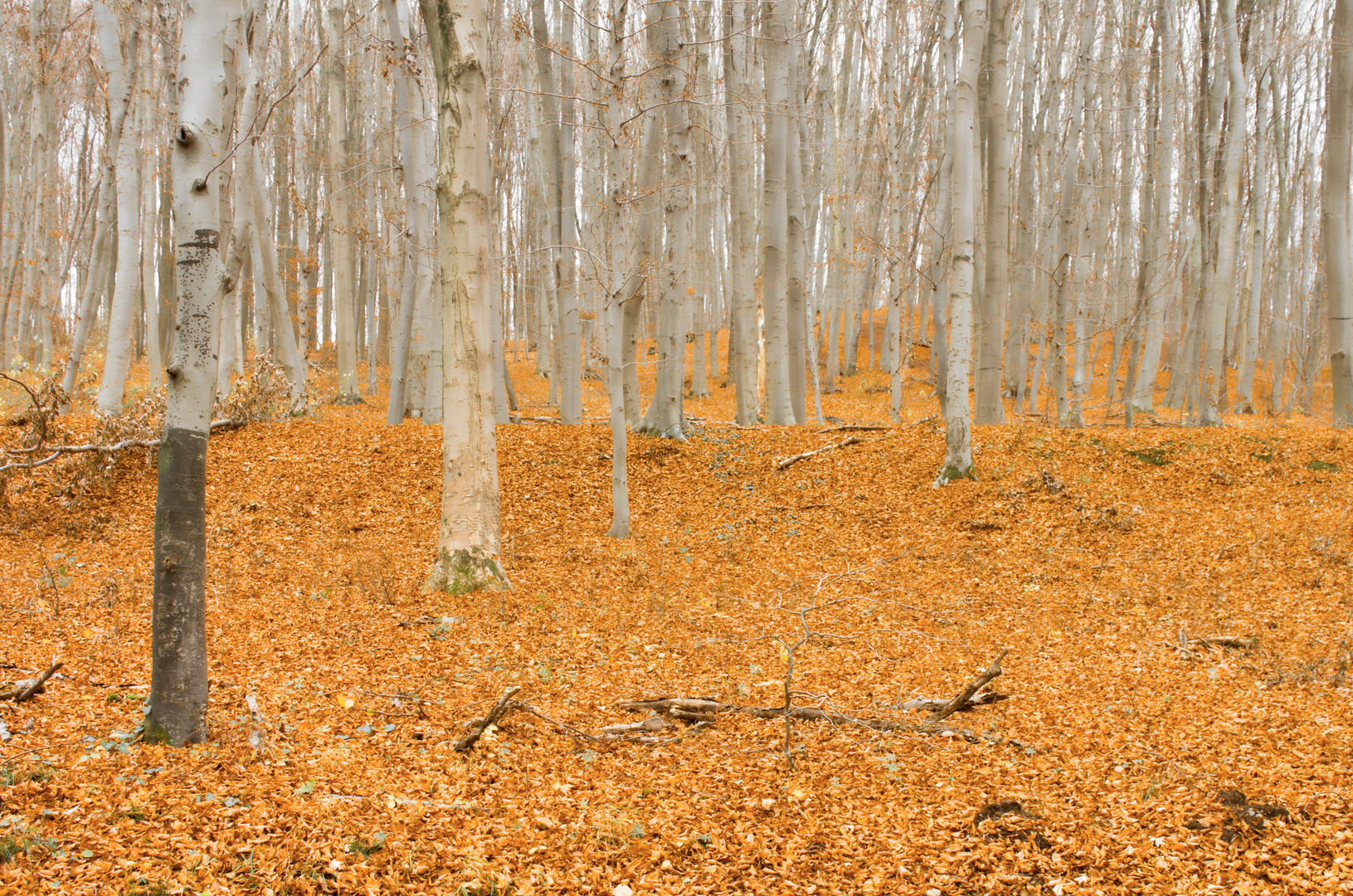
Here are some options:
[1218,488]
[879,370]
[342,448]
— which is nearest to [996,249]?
[1218,488]

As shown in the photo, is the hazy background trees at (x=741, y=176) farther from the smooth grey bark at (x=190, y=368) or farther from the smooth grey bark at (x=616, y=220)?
the smooth grey bark at (x=190, y=368)

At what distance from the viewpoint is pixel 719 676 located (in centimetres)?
509

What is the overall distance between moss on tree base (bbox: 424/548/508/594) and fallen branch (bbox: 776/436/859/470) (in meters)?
5.16

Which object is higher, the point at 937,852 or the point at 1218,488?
the point at 1218,488

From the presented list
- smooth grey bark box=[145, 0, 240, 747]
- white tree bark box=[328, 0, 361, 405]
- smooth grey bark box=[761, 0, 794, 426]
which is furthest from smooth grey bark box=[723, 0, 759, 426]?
smooth grey bark box=[145, 0, 240, 747]

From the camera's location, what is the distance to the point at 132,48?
9867 millimetres

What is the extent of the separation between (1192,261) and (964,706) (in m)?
16.8

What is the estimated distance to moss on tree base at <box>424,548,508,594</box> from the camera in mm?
6371

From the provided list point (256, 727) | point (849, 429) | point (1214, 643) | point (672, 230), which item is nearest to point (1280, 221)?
point (849, 429)

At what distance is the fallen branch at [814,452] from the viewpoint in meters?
10.6

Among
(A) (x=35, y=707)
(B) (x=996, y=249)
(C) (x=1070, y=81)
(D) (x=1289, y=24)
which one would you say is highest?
(D) (x=1289, y=24)

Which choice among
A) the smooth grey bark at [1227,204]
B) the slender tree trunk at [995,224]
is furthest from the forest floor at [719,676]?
the smooth grey bark at [1227,204]

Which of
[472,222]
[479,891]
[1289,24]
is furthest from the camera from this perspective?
[1289,24]

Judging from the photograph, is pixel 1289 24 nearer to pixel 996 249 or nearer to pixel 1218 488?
pixel 996 249
